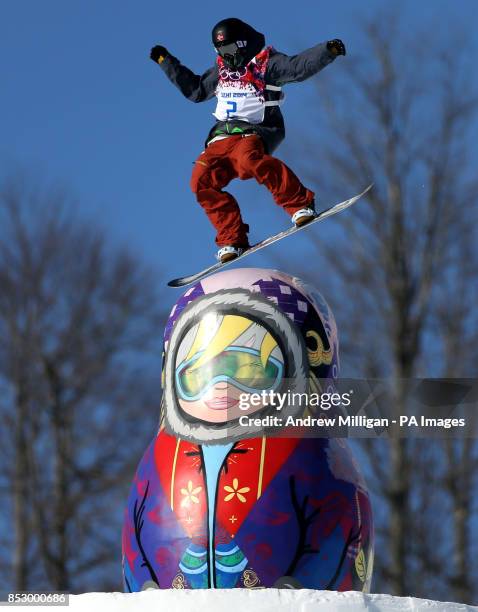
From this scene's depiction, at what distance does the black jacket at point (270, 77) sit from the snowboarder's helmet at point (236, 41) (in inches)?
6.1

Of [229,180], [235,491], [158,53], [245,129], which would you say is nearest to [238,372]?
[235,491]

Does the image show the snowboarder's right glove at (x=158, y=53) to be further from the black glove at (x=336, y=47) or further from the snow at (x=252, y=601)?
the snow at (x=252, y=601)

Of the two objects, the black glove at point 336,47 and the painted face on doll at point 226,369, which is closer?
the painted face on doll at point 226,369

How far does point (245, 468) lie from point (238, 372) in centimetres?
60

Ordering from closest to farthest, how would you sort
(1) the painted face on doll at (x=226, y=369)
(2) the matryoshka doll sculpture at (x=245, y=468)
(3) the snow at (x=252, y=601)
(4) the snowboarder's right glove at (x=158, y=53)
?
(3) the snow at (x=252, y=601)
(2) the matryoshka doll sculpture at (x=245, y=468)
(1) the painted face on doll at (x=226, y=369)
(4) the snowboarder's right glove at (x=158, y=53)

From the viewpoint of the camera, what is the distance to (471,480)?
1697cm

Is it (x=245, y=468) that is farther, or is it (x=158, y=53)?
(x=158, y=53)

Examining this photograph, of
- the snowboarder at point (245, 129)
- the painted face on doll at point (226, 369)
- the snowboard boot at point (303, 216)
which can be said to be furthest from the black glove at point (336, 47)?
the painted face on doll at point (226, 369)

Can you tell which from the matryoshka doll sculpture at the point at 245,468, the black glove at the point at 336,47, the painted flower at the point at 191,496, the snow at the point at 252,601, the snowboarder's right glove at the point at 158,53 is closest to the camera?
the snow at the point at 252,601

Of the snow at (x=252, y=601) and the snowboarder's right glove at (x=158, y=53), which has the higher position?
the snowboarder's right glove at (x=158, y=53)

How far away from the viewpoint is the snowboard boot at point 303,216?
419 inches

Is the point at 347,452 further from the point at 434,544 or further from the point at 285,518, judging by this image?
the point at 434,544

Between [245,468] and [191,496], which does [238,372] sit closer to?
[245,468]

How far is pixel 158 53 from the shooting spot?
11125 millimetres
